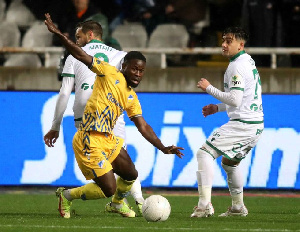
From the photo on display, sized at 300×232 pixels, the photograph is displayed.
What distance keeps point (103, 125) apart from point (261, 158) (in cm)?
482

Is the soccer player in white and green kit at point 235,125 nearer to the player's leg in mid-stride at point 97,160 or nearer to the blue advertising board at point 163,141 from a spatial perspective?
the player's leg in mid-stride at point 97,160

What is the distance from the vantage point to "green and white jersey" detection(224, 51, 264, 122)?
9.48 meters

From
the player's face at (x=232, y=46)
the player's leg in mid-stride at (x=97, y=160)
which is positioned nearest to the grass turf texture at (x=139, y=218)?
the player's leg in mid-stride at (x=97, y=160)

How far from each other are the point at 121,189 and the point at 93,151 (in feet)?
2.57

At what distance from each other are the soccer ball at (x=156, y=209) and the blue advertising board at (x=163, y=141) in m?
4.41

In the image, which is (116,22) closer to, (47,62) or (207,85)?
(47,62)

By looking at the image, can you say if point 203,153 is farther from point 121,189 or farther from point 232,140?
point 121,189

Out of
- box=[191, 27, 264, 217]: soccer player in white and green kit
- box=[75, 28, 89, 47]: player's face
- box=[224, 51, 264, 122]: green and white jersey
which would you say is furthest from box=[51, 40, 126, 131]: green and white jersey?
box=[224, 51, 264, 122]: green and white jersey

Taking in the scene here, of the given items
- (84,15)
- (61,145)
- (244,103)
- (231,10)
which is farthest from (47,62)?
(244,103)

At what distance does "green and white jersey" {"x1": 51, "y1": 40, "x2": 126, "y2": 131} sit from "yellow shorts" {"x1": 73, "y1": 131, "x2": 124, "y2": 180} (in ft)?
2.72

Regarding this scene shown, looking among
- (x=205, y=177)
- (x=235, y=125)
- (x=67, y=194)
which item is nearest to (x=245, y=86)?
(x=235, y=125)

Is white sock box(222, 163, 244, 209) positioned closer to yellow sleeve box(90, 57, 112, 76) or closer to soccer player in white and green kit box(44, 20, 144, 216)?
soccer player in white and green kit box(44, 20, 144, 216)

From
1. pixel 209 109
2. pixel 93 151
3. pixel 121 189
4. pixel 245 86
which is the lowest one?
pixel 121 189

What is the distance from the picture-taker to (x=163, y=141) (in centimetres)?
1320
